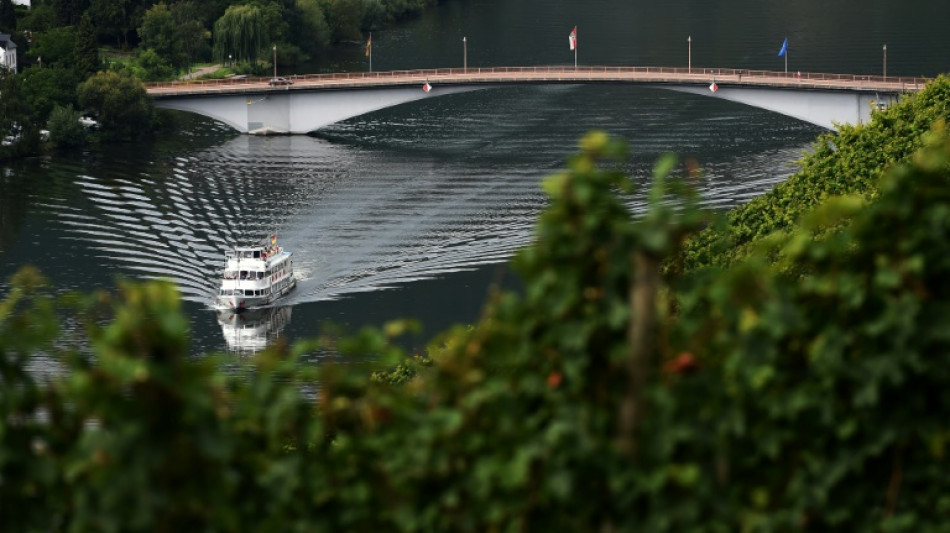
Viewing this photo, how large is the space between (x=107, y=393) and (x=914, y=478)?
8.63 ft

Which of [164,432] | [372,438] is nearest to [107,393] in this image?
[164,432]

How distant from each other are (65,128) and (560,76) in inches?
624

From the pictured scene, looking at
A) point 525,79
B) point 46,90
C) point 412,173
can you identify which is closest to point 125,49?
point 46,90

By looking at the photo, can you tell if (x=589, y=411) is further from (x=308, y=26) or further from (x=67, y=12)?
(x=308, y=26)

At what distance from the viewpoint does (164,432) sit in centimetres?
572

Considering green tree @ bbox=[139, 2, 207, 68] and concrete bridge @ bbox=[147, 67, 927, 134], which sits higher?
green tree @ bbox=[139, 2, 207, 68]

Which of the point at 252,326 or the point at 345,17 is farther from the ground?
the point at 345,17

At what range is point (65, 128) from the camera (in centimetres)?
5706

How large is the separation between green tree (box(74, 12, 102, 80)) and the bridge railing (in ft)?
6.67

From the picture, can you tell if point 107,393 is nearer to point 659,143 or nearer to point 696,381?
point 696,381

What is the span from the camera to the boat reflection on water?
37.6m

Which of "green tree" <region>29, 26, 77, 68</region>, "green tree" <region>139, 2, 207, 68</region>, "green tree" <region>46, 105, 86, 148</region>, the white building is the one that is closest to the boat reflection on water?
"green tree" <region>46, 105, 86, 148</region>

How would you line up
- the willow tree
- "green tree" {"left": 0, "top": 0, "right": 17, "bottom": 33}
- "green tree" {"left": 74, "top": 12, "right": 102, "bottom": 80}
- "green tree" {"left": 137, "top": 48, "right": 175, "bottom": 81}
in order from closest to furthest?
"green tree" {"left": 74, "top": 12, "right": 102, "bottom": 80} → "green tree" {"left": 137, "top": 48, "right": 175, "bottom": 81} → "green tree" {"left": 0, "top": 0, "right": 17, "bottom": 33} → the willow tree

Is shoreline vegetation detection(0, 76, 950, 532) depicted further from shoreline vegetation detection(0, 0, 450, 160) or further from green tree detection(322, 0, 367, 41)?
green tree detection(322, 0, 367, 41)
